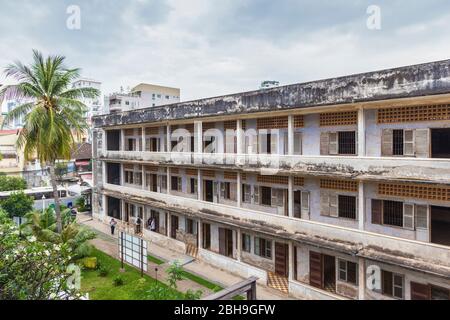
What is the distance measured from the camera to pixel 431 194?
12.2 m

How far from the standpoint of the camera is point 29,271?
656 centimetres

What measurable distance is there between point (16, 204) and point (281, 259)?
68.8 feet

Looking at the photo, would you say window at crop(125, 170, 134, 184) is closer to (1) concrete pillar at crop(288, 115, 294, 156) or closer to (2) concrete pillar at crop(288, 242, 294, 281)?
(1) concrete pillar at crop(288, 115, 294, 156)

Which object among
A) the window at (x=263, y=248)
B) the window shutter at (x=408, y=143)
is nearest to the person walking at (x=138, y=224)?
the window at (x=263, y=248)

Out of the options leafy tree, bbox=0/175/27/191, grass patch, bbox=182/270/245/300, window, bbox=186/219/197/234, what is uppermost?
leafy tree, bbox=0/175/27/191

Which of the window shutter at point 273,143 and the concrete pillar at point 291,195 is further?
the window shutter at point 273,143

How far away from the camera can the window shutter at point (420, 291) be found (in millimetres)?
12344

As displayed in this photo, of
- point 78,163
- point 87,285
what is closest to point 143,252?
point 87,285

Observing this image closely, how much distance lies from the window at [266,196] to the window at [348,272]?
184 inches

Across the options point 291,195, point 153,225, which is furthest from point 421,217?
point 153,225

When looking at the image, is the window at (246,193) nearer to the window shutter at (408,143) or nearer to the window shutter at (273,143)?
the window shutter at (273,143)

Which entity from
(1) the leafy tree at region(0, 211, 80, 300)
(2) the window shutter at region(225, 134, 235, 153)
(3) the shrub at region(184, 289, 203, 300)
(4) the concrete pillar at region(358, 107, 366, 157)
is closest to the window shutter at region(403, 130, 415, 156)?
(4) the concrete pillar at region(358, 107, 366, 157)

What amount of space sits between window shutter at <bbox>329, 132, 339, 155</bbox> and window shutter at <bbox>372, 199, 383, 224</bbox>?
2.61 meters

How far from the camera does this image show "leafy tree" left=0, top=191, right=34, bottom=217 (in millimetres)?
25828
